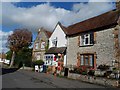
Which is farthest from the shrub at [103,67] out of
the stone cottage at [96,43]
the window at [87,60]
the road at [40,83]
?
the road at [40,83]

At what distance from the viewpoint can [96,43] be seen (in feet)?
74.7

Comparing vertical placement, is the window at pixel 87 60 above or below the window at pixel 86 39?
below

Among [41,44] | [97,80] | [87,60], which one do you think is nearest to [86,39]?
[87,60]

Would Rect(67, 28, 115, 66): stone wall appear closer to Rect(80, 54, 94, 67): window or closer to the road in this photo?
Rect(80, 54, 94, 67): window

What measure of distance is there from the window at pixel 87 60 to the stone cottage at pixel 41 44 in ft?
42.8

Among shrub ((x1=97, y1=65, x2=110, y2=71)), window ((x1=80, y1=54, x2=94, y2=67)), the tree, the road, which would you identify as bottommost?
the road

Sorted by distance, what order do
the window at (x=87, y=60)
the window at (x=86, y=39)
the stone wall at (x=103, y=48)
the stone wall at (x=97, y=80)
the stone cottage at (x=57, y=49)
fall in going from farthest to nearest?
the stone cottage at (x=57, y=49)
the window at (x=86, y=39)
the window at (x=87, y=60)
the stone wall at (x=103, y=48)
the stone wall at (x=97, y=80)

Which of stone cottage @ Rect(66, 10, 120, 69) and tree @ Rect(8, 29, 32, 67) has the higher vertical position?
tree @ Rect(8, 29, 32, 67)

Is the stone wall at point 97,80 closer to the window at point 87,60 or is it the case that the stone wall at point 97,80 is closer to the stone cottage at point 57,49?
the window at point 87,60

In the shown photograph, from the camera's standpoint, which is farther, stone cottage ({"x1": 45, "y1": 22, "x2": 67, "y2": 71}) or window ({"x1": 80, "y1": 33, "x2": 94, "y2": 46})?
stone cottage ({"x1": 45, "y1": 22, "x2": 67, "y2": 71})

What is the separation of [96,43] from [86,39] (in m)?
2.46

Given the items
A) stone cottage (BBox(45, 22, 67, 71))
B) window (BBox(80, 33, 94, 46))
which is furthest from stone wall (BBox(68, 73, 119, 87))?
stone cottage (BBox(45, 22, 67, 71))

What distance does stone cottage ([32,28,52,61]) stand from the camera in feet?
127

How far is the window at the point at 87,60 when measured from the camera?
76.7ft
